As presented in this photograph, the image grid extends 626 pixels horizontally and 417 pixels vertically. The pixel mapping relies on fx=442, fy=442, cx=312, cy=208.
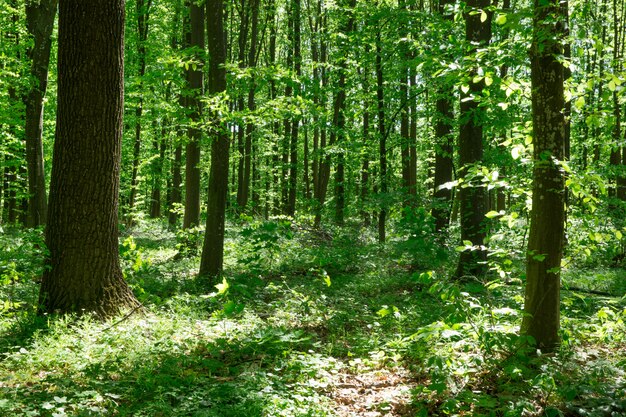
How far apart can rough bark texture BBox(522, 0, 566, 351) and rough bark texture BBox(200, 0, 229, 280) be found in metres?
6.02

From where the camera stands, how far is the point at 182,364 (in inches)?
193

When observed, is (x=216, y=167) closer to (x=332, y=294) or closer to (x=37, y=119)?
(x=332, y=294)

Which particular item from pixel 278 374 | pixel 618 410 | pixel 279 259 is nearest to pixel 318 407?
pixel 278 374

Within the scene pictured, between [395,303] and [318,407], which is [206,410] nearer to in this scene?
[318,407]

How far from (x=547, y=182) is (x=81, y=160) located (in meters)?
5.68

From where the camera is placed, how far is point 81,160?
19.6 feet

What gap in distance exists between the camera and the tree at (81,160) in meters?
5.91

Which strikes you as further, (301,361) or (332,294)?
(332,294)

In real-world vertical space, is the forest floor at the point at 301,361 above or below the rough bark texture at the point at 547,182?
below

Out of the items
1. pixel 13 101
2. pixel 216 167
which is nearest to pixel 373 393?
pixel 216 167

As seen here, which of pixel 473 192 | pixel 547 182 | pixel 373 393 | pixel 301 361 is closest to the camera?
pixel 547 182

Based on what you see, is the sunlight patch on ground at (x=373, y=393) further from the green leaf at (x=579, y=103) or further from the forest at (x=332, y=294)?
the green leaf at (x=579, y=103)

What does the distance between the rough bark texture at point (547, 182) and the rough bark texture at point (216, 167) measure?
6022 millimetres

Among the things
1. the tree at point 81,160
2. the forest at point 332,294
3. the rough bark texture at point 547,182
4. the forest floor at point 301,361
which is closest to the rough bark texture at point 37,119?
the forest at point 332,294
